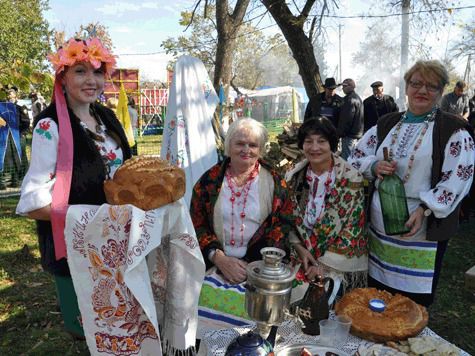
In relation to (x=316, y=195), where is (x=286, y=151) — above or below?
below

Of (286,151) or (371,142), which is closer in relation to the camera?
(371,142)

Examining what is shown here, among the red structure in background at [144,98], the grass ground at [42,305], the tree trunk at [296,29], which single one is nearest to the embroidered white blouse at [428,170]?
the grass ground at [42,305]

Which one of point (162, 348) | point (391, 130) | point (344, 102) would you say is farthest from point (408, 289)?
point (344, 102)

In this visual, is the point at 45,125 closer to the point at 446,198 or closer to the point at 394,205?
the point at 394,205

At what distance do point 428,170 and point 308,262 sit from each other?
94cm

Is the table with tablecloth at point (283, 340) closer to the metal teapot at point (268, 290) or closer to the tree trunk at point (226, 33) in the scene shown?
the metal teapot at point (268, 290)

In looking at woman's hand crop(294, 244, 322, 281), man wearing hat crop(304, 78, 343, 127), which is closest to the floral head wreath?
woman's hand crop(294, 244, 322, 281)

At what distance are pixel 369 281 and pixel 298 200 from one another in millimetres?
747

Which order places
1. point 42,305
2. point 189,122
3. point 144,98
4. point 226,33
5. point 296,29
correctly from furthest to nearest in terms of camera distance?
point 144,98
point 226,33
point 296,29
point 189,122
point 42,305

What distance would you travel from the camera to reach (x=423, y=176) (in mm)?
2514

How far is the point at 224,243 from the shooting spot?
275 cm

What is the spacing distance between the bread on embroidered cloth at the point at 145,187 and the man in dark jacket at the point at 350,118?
6464 mm

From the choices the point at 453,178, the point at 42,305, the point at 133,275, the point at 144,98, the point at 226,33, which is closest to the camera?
the point at 133,275

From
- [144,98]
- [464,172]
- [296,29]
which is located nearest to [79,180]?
[464,172]
